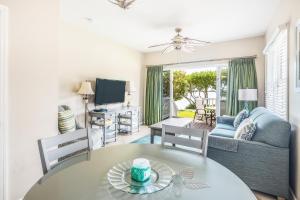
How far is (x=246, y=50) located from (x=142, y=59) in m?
3.17

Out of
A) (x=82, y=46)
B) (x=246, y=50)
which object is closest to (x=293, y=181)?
(x=246, y=50)

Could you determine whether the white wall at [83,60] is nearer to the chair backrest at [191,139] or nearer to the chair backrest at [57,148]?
the chair backrest at [57,148]

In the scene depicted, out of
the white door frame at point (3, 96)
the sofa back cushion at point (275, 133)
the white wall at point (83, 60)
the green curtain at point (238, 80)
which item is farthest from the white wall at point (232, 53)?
the white door frame at point (3, 96)

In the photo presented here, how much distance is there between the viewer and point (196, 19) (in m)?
3.46

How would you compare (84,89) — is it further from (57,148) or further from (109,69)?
(57,148)

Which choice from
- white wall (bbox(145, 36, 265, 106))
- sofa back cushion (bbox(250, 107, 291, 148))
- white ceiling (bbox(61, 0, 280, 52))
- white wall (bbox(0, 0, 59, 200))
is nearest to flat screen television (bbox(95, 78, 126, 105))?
white ceiling (bbox(61, 0, 280, 52))

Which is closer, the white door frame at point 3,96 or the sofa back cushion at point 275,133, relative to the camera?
the white door frame at point 3,96

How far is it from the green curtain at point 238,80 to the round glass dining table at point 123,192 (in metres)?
3.71

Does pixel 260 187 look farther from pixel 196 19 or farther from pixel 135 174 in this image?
pixel 196 19

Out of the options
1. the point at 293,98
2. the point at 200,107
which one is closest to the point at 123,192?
the point at 293,98

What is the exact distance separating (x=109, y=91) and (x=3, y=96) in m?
2.93

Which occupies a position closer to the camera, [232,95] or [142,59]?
[232,95]

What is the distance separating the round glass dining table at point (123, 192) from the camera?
89 cm

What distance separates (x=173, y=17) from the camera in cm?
338
